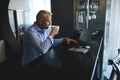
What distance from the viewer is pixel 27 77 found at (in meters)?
1.21

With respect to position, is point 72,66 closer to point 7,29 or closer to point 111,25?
point 7,29

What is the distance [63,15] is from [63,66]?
242 cm

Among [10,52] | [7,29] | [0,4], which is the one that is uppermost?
[0,4]

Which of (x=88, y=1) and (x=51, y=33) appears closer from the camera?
(x=51, y=33)

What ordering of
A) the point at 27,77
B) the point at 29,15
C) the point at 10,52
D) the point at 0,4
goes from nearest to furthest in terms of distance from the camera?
1. the point at 27,77
2. the point at 0,4
3. the point at 10,52
4. the point at 29,15

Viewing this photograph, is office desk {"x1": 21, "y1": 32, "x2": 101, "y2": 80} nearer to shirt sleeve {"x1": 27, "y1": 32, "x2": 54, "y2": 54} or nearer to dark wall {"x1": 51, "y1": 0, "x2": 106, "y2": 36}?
shirt sleeve {"x1": 27, "y1": 32, "x2": 54, "y2": 54}

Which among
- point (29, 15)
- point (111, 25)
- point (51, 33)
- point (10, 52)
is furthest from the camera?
point (111, 25)

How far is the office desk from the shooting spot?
1.21 metres

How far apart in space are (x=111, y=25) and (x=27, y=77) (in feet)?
11.0

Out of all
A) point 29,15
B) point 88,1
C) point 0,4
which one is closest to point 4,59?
point 0,4

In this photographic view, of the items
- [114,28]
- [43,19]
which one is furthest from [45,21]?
[114,28]

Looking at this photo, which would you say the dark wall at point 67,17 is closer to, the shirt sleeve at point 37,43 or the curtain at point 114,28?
the curtain at point 114,28

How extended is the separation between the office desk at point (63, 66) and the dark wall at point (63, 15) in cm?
191

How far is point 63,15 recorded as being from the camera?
12.2 feet
